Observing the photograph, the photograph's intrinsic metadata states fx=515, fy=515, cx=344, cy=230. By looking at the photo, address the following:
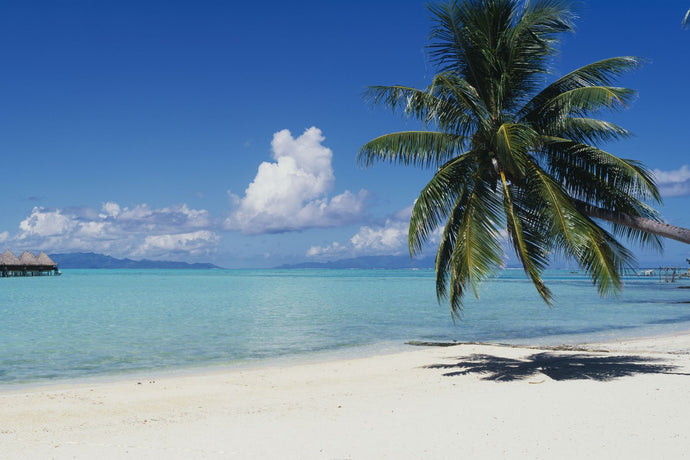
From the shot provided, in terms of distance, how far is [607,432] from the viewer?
5.91 metres

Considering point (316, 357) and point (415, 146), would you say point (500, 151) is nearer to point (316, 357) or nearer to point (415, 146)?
point (415, 146)

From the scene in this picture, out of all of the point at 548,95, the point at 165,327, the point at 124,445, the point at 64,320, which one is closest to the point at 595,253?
the point at 548,95

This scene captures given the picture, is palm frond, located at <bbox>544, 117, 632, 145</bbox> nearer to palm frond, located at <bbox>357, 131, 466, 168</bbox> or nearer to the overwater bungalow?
palm frond, located at <bbox>357, 131, 466, 168</bbox>

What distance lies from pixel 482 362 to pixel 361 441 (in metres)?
7.00

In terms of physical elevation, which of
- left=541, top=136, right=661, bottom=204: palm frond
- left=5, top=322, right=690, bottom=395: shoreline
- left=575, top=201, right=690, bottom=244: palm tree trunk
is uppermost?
left=541, top=136, right=661, bottom=204: palm frond

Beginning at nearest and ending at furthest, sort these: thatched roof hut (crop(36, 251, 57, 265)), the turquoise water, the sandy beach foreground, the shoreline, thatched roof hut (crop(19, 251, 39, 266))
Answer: the sandy beach foreground
the shoreline
the turquoise water
thatched roof hut (crop(19, 251, 39, 266))
thatched roof hut (crop(36, 251, 57, 265))

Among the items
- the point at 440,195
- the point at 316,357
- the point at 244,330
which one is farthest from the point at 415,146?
the point at 244,330

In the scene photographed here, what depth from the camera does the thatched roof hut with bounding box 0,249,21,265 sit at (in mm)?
77938

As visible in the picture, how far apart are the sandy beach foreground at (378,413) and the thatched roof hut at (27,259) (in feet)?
A: 279

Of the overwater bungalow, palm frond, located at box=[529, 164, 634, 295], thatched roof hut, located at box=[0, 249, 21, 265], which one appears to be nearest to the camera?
palm frond, located at box=[529, 164, 634, 295]

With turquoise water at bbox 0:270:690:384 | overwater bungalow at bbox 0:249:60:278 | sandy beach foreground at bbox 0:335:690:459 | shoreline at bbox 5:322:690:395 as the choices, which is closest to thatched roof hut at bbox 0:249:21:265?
overwater bungalow at bbox 0:249:60:278

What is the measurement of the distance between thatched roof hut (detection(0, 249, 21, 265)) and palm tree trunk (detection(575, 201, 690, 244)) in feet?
291

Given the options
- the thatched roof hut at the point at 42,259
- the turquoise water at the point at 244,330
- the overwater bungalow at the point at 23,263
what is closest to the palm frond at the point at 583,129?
the turquoise water at the point at 244,330

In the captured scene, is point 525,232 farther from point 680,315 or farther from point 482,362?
point 680,315
